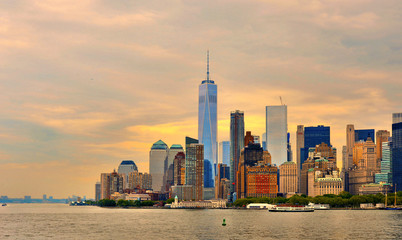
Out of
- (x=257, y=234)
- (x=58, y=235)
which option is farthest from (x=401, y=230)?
(x=58, y=235)

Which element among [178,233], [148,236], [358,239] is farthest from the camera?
[178,233]

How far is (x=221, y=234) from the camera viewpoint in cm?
14750

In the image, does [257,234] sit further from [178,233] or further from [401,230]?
[401,230]

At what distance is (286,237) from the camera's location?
138 m

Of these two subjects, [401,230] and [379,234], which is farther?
[401,230]

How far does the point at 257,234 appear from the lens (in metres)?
146

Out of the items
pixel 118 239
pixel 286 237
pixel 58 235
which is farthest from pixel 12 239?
pixel 286 237

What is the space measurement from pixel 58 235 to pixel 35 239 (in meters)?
12.3

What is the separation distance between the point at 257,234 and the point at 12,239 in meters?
59.5

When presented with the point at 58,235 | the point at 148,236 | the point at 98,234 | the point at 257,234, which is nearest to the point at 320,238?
the point at 257,234

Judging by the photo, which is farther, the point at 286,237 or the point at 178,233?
the point at 178,233

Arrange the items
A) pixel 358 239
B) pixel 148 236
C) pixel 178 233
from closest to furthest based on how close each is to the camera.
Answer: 1. pixel 358 239
2. pixel 148 236
3. pixel 178 233

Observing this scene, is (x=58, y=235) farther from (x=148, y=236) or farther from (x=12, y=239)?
(x=148, y=236)

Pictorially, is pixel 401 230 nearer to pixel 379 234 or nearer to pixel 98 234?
pixel 379 234
